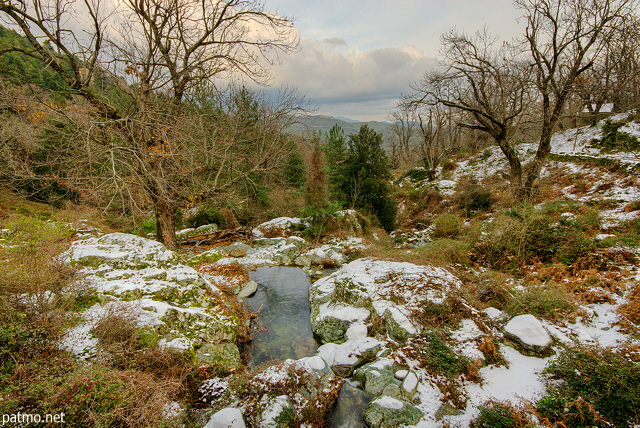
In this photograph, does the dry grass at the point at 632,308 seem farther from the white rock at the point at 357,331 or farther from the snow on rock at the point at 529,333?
the white rock at the point at 357,331

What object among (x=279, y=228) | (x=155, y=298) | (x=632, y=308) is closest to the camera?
(x=632, y=308)

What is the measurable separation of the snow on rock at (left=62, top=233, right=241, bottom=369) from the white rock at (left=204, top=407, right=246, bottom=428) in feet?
4.34

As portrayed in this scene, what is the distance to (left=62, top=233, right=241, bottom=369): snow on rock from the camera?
4.52 metres

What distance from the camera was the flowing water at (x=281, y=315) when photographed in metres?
5.86

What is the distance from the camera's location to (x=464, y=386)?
4023 millimetres

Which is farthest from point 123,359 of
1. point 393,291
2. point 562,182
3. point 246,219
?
point 562,182

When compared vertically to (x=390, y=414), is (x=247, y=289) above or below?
below

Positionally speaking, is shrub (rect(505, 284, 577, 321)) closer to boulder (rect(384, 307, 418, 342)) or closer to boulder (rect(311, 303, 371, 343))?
boulder (rect(384, 307, 418, 342))

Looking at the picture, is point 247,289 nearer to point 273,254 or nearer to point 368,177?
point 273,254

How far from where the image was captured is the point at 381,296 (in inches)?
252

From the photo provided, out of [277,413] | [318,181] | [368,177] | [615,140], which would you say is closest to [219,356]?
[277,413]

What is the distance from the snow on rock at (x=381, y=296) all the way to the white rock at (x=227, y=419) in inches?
112

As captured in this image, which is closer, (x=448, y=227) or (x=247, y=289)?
(x=247, y=289)

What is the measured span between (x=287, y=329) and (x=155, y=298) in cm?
319
